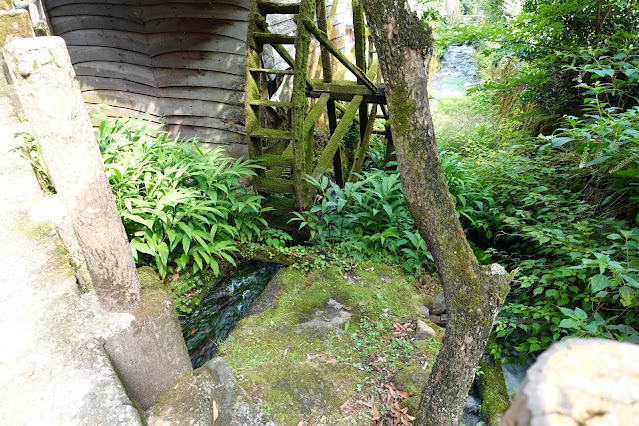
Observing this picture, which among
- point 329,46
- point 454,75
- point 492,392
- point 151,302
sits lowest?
point 492,392

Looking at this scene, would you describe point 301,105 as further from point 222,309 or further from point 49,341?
point 49,341

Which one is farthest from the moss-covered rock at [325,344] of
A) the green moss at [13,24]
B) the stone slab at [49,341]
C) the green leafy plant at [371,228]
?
the green moss at [13,24]

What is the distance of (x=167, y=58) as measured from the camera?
18.8 ft

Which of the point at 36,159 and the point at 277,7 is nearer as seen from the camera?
the point at 36,159

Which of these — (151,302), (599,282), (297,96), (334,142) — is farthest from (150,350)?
(334,142)

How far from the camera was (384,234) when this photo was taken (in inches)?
177

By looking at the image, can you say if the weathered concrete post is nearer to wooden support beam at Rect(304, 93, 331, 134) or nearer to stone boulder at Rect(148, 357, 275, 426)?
stone boulder at Rect(148, 357, 275, 426)

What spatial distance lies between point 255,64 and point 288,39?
22.4 inches

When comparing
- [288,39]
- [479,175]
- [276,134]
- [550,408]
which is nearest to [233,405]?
[550,408]

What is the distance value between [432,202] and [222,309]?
9.37 feet

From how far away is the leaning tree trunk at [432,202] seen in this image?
194cm

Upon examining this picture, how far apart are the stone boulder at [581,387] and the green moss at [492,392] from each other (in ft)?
9.76

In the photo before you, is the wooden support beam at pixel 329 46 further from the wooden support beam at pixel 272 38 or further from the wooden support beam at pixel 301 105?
the wooden support beam at pixel 272 38

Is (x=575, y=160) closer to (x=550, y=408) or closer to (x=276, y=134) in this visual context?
(x=276, y=134)
